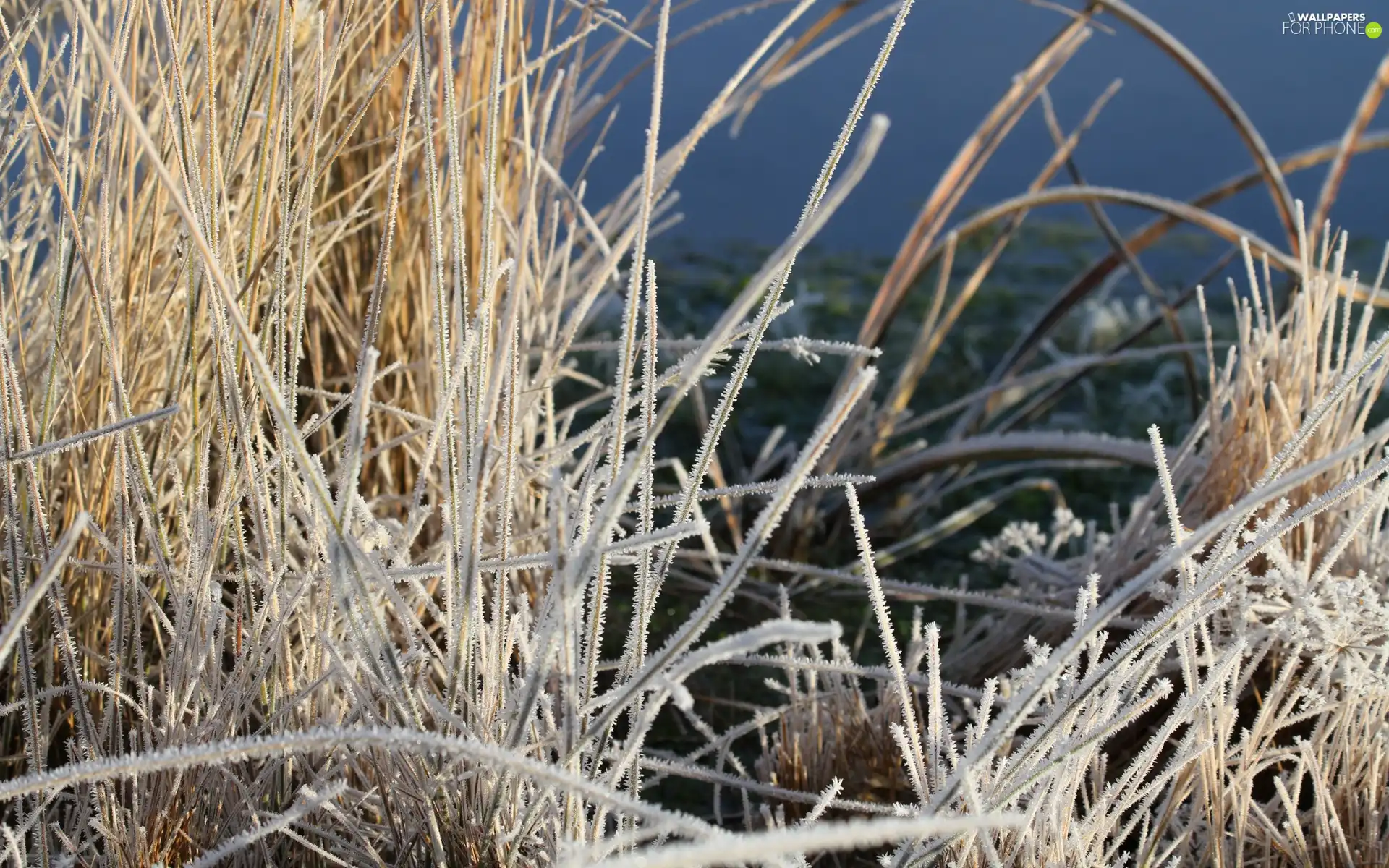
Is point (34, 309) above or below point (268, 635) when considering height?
above

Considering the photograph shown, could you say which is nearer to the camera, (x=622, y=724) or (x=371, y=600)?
(x=371, y=600)

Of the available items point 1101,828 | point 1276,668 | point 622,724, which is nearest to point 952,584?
point 1276,668

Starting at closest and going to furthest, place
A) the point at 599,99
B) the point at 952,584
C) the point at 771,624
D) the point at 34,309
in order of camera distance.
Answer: the point at 771,624
the point at 34,309
the point at 599,99
the point at 952,584

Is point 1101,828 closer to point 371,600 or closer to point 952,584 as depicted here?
point 371,600

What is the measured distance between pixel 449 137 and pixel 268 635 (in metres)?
0.33

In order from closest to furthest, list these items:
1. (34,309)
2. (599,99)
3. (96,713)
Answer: (96,713), (34,309), (599,99)

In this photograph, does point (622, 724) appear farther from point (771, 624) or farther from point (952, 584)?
point (952, 584)

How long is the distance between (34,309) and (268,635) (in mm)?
526

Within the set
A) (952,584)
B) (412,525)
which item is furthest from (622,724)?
(952,584)

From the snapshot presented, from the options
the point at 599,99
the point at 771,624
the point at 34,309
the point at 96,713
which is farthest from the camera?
the point at 599,99

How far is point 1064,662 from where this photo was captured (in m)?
0.56

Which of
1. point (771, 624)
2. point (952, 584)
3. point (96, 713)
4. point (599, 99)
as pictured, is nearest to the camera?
point (771, 624)

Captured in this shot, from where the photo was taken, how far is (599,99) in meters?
1.30

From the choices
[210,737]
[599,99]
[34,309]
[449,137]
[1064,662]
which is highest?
[599,99]
